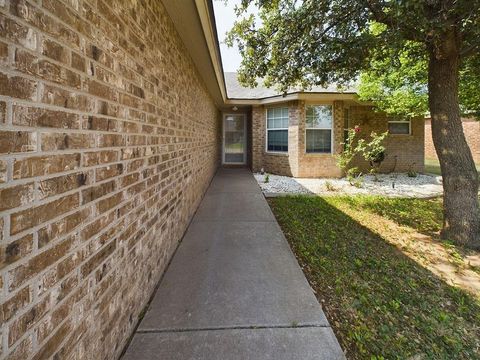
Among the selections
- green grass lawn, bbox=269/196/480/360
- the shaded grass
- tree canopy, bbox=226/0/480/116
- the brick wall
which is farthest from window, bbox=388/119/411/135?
the brick wall

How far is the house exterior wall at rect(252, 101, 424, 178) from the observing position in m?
10.1

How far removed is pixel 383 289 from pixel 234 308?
175 centimetres

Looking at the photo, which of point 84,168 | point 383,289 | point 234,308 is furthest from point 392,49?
point 84,168

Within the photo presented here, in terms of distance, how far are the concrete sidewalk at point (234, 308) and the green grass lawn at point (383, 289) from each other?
26 centimetres

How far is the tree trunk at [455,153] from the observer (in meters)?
4.12

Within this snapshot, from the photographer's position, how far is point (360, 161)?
1120cm

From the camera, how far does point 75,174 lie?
1.29 metres

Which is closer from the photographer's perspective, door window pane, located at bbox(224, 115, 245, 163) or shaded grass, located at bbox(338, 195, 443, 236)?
shaded grass, located at bbox(338, 195, 443, 236)

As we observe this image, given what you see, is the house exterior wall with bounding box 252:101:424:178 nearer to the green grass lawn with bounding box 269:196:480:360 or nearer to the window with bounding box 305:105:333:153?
the window with bounding box 305:105:333:153

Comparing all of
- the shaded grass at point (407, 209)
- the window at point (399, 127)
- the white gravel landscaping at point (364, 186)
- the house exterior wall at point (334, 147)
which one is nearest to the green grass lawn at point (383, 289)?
the shaded grass at point (407, 209)

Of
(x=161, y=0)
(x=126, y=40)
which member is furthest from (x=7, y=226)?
(x=161, y=0)

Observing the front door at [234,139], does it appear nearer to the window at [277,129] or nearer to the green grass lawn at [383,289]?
the window at [277,129]

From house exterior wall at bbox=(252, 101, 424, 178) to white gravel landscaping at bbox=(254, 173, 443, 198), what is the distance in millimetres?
608

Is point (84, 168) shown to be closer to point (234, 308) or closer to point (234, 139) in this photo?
point (234, 308)
